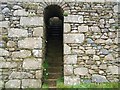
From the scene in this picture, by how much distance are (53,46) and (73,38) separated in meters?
1.49

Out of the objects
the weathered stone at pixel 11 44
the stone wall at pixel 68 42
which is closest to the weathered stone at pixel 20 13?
the stone wall at pixel 68 42

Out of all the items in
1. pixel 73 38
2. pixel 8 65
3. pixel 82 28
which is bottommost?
pixel 8 65

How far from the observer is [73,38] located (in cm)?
723

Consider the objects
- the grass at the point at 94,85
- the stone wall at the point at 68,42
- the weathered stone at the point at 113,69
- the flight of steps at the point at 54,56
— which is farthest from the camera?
the flight of steps at the point at 54,56

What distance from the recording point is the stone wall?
7102 millimetres

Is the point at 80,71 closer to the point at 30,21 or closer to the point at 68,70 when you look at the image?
the point at 68,70

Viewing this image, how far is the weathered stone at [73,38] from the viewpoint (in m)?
7.22

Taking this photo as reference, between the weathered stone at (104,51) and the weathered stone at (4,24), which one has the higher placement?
the weathered stone at (4,24)

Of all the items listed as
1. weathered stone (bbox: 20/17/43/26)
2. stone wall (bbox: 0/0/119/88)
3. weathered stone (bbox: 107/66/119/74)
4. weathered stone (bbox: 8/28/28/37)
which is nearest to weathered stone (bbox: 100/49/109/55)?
stone wall (bbox: 0/0/119/88)

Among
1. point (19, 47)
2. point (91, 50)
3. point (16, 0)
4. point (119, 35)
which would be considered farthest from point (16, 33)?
point (119, 35)

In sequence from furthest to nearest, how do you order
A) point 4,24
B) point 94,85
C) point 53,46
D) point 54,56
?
1. point 53,46
2. point 54,56
3. point 4,24
4. point 94,85

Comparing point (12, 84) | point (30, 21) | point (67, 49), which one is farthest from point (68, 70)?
point (30, 21)

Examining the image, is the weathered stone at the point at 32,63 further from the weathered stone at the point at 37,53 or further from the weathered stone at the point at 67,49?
the weathered stone at the point at 67,49

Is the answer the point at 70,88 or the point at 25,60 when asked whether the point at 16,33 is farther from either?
the point at 70,88
